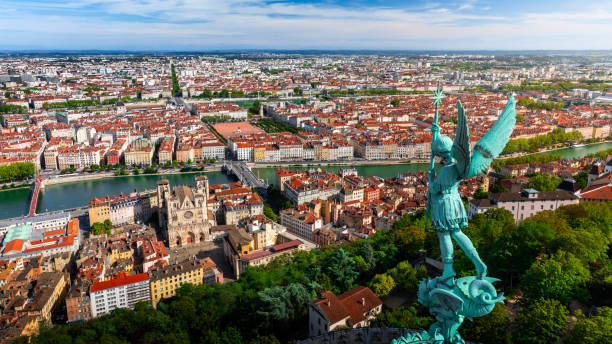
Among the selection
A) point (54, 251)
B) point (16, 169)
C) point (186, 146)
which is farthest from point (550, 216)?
point (16, 169)

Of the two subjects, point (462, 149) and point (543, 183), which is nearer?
point (462, 149)

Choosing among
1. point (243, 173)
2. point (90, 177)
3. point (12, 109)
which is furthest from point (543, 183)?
point (12, 109)

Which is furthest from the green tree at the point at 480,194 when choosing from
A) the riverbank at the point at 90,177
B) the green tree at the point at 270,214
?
the riverbank at the point at 90,177

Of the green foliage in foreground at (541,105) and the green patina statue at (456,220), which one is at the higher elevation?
the green patina statue at (456,220)

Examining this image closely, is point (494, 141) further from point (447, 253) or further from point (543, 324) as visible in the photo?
point (543, 324)

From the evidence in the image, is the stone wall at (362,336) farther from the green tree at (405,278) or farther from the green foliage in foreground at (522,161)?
the green foliage in foreground at (522,161)

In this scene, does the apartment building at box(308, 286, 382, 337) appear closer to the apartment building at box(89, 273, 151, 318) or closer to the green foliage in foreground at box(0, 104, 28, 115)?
the apartment building at box(89, 273, 151, 318)
